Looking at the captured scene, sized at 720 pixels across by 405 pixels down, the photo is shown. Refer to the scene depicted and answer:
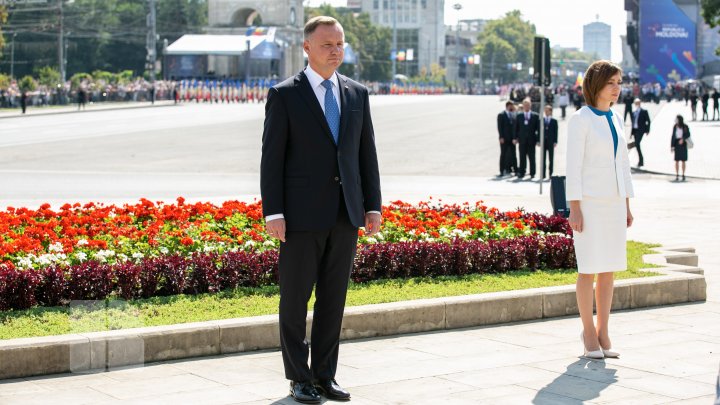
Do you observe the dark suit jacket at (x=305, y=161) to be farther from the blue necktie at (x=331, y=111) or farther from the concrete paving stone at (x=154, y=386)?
the concrete paving stone at (x=154, y=386)

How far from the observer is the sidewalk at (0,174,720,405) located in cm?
634

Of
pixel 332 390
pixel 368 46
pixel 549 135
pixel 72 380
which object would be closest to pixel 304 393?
pixel 332 390

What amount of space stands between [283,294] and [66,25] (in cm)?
11322

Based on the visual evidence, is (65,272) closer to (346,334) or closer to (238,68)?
(346,334)

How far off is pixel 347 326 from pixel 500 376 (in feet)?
4.44

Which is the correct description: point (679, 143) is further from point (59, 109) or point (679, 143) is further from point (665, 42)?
point (665, 42)

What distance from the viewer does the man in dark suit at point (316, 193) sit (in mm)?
6113

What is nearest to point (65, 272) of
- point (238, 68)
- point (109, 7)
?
point (238, 68)

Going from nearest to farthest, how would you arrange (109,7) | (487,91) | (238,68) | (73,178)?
1. (73,178)
2. (238,68)
3. (109,7)
4. (487,91)

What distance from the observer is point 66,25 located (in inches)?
4510

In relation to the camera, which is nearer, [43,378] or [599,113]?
[43,378]

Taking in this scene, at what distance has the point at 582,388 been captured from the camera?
659 centimetres

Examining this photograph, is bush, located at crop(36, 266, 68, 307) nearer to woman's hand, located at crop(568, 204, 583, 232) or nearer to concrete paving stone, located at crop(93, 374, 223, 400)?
concrete paving stone, located at crop(93, 374, 223, 400)

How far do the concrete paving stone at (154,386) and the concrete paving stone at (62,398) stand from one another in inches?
2.7
